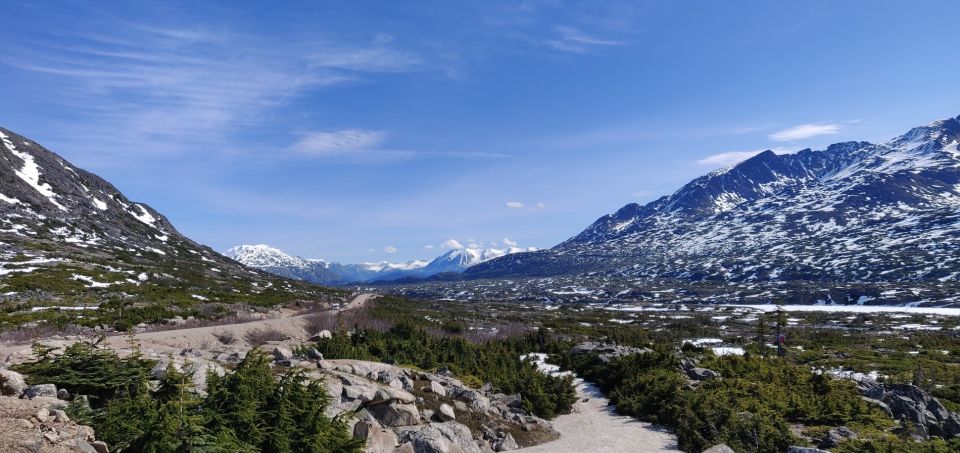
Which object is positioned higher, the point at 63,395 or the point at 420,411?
the point at 63,395

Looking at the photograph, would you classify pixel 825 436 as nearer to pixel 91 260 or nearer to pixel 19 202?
pixel 91 260

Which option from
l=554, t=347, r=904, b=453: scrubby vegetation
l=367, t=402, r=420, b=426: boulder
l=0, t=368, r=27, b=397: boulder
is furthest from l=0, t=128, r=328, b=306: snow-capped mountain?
l=554, t=347, r=904, b=453: scrubby vegetation

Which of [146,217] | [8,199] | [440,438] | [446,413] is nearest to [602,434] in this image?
[446,413]

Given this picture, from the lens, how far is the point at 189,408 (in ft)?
44.3

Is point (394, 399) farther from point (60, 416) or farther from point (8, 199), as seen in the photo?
point (8, 199)

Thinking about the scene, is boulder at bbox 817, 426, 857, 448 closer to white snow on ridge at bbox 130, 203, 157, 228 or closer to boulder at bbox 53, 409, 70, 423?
boulder at bbox 53, 409, 70, 423

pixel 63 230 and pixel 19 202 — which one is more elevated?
pixel 19 202

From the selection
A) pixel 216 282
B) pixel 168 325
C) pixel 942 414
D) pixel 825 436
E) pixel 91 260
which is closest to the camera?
pixel 825 436

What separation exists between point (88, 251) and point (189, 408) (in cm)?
11349

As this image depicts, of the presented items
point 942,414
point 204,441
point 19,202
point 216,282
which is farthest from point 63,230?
point 942,414

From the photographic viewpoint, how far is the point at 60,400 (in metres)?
13.5

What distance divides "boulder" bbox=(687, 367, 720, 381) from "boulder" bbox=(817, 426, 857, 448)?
10983 mm

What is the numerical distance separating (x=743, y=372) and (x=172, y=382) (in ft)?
117

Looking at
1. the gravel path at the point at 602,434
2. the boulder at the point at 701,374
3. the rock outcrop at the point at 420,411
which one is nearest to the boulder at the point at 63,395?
the rock outcrop at the point at 420,411
